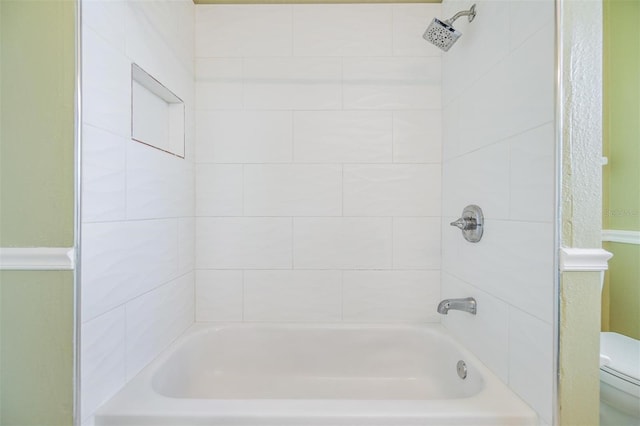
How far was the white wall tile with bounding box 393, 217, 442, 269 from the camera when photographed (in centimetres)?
163

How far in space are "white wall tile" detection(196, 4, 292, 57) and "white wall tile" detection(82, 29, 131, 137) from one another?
0.69 m

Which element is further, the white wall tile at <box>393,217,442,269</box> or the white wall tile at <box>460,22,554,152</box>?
the white wall tile at <box>393,217,442,269</box>

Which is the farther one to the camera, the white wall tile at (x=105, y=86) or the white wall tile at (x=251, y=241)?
the white wall tile at (x=251, y=241)

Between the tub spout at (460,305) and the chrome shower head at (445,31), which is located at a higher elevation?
the chrome shower head at (445,31)

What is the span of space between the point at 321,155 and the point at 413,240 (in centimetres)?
65

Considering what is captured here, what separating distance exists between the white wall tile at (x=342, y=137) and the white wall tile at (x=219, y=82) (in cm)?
34

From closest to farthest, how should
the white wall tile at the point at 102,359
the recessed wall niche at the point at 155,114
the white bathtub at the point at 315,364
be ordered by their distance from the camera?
the white wall tile at the point at 102,359
the recessed wall niche at the point at 155,114
the white bathtub at the point at 315,364

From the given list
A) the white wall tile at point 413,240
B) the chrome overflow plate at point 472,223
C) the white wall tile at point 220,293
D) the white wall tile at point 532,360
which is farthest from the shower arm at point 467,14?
the white wall tile at point 220,293

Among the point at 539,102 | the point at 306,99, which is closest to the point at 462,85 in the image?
the point at 539,102

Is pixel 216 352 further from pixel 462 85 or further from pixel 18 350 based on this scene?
pixel 462 85

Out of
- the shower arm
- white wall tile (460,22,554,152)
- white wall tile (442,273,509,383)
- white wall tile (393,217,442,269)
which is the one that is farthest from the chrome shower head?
white wall tile (442,273,509,383)

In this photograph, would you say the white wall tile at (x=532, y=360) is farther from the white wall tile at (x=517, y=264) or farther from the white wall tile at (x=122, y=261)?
the white wall tile at (x=122, y=261)

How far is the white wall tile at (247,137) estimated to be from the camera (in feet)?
5.32

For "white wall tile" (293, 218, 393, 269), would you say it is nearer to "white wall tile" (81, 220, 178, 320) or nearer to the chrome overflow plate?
the chrome overflow plate
